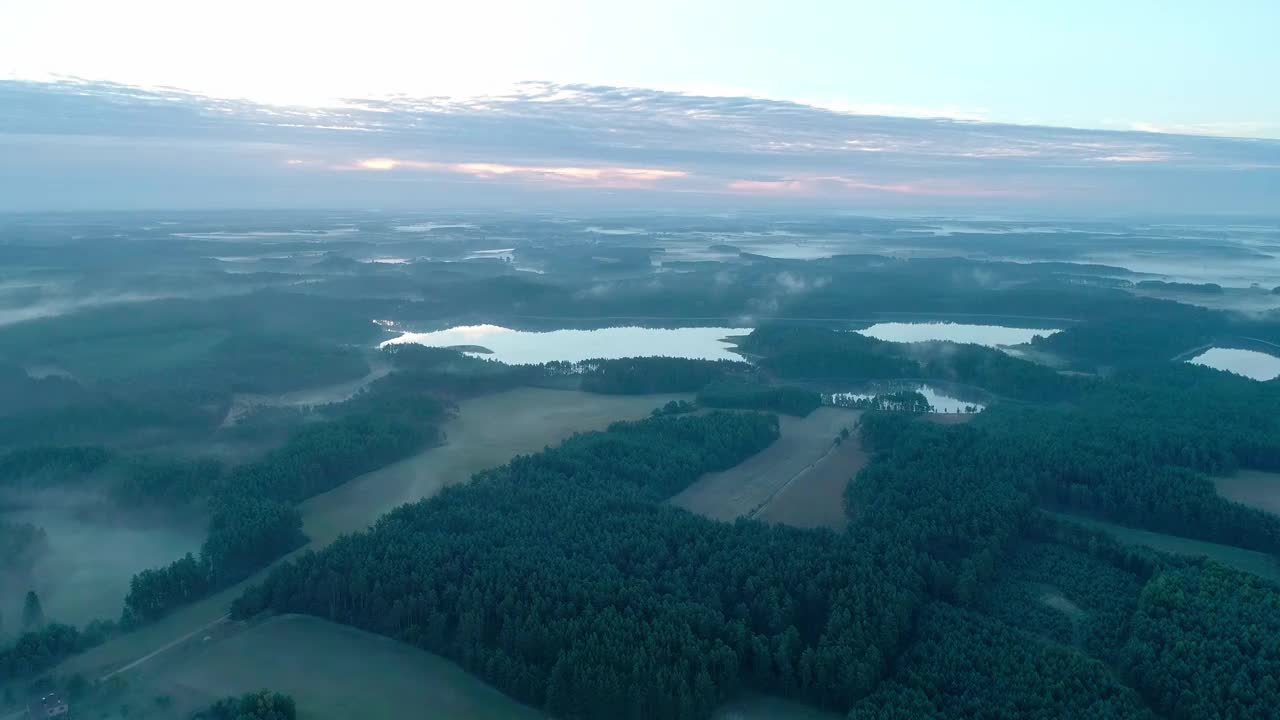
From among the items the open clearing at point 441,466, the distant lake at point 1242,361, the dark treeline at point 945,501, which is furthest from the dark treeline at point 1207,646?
the distant lake at point 1242,361

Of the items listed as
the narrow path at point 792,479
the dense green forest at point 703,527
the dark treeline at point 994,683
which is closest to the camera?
the dark treeline at point 994,683

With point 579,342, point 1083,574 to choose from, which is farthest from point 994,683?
point 579,342

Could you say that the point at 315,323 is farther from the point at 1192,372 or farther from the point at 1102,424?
the point at 1192,372

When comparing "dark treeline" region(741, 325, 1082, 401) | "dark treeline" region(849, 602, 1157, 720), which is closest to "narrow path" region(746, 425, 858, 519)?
"dark treeline" region(849, 602, 1157, 720)

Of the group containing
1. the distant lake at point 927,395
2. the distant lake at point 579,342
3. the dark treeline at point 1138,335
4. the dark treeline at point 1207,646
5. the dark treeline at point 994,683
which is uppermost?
the dark treeline at point 1207,646

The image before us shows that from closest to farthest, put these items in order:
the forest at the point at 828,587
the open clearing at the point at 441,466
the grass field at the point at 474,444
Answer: the forest at the point at 828,587
the open clearing at the point at 441,466
the grass field at the point at 474,444

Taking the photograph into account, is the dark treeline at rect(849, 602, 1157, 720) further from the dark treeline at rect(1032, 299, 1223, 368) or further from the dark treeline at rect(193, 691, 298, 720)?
the dark treeline at rect(1032, 299, 1223, 368)

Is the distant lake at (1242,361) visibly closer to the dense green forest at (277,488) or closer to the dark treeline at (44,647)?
the dense green forest at (277,488)
